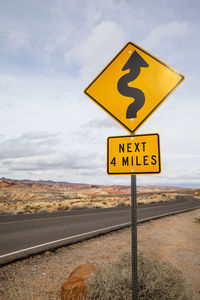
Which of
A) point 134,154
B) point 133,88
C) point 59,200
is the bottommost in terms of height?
point 59,200

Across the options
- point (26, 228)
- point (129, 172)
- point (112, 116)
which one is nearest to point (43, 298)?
point (129, 172)

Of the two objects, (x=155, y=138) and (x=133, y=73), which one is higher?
(x=133, y=73)

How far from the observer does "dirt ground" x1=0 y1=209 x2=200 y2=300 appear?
3998 mm

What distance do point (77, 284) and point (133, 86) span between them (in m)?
3.15

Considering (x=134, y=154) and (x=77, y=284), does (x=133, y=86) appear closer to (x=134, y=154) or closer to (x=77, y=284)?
(x=134, y=154)

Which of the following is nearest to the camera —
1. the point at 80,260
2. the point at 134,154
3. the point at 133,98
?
the point at 134,154

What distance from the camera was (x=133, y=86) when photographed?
110 inches

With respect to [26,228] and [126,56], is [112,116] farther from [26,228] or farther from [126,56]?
[26,228]

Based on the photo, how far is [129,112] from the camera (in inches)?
110

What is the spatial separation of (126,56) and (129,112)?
84 cm

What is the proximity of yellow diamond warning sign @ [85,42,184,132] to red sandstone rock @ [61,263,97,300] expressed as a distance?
8.37ft

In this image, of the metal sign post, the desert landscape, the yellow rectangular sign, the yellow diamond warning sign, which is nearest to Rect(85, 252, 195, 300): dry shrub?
the metal sign post

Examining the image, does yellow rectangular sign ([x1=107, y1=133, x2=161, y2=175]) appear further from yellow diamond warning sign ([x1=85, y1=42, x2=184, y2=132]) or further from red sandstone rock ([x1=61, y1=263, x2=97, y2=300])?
red sandstone rock ([x1=61, y1=263, x2=97, y2=300])

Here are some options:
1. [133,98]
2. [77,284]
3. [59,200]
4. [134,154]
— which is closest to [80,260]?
[77,284]
